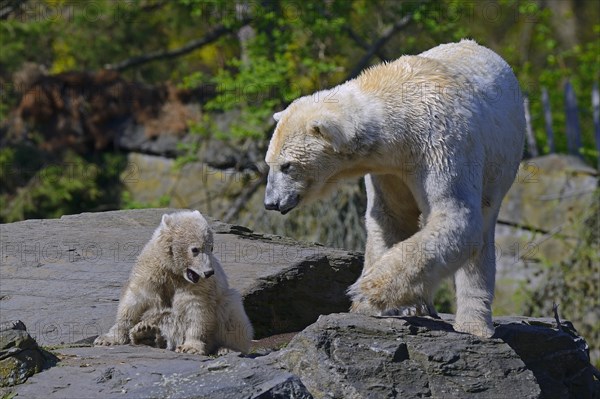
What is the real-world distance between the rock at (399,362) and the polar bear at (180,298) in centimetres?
63

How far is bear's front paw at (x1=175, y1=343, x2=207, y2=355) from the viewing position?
6.57m

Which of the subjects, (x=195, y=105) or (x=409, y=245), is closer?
(x=409, y=245)

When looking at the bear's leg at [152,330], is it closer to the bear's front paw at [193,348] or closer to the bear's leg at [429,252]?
the bear's front paw at [193,348]

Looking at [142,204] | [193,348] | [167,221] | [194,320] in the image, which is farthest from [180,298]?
[142,204]

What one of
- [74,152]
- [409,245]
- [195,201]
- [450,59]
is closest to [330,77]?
[195,201]

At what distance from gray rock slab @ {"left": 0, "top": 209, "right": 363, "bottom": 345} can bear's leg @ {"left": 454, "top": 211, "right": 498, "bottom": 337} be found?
164 centimetres

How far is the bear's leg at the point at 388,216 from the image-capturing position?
7.41m

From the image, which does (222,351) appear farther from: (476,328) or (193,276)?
(476,328)

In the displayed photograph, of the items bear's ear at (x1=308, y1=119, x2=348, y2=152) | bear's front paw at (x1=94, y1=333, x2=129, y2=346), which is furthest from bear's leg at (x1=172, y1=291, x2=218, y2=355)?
bear's ear at (x1=308, y1=119, x2=348, y2=152)

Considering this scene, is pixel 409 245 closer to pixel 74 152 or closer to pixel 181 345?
pixel 181 345

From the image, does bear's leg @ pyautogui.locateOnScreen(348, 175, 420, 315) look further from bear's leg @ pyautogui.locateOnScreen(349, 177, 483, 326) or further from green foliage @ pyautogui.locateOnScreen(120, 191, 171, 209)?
green foliage @ pyautogui.locateOnScreen(120, 191, 171, 209)

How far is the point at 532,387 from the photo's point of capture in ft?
21.2

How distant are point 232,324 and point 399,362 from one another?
1182mm

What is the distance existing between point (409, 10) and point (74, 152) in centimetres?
618
